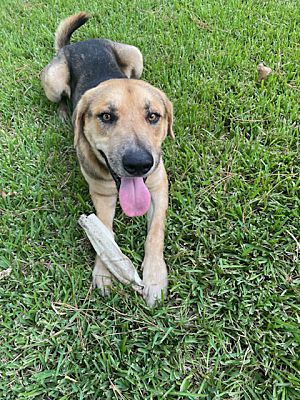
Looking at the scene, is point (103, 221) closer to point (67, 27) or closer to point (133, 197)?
Answer: point (133, 197)

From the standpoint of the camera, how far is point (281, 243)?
286 centimetres

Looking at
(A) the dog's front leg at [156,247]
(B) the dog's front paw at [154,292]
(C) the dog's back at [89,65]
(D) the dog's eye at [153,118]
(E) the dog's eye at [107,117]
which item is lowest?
(B) the dog's front paw at [154,292]

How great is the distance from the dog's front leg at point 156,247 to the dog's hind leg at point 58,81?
1.78m

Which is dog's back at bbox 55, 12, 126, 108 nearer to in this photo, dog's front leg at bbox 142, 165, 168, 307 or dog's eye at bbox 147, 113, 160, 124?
dog's eye at bbox 147, 113, 160, 124

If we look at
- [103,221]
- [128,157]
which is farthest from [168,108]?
[103,221]

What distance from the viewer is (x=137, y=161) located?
105 inches

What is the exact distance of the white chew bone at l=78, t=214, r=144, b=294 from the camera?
274 cm

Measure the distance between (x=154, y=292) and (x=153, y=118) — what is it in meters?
1.33

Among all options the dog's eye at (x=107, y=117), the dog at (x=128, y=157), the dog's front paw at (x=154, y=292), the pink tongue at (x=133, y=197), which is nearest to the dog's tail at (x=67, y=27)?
the dog at (x=128, y=157)

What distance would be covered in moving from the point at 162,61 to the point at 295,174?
2392 millimetres

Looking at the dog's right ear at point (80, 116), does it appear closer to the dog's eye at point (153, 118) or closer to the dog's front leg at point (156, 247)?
the dog's eye at point (153, 118)

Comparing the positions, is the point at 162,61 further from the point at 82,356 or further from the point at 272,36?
the point at 82,356

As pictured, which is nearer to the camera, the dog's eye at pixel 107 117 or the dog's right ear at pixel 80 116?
the dog's eye at pixel 107 117

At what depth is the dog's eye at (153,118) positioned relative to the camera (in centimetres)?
303
